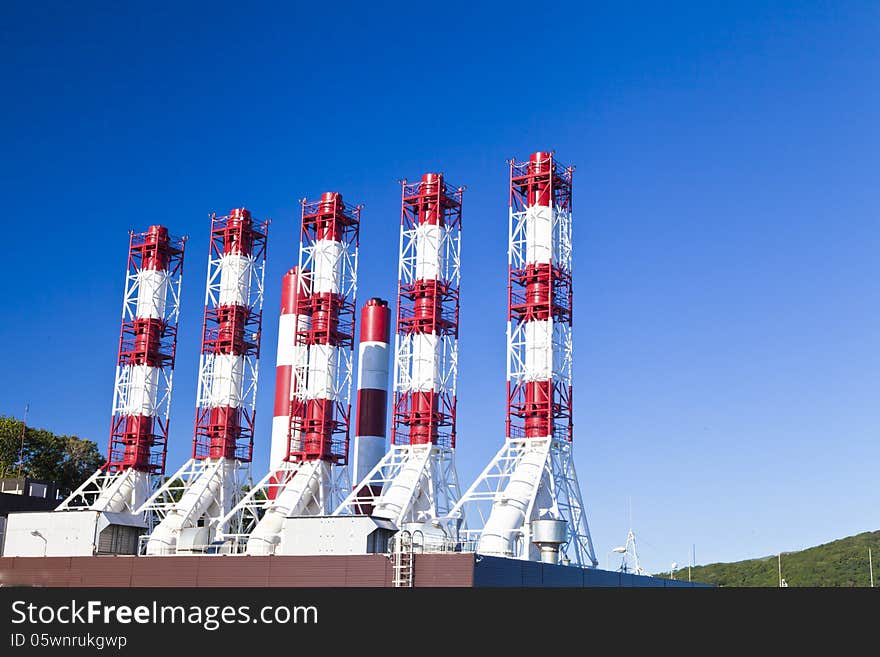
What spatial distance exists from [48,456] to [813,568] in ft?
287

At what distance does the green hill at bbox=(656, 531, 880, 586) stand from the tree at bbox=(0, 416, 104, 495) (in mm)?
66863

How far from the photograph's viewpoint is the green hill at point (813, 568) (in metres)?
117

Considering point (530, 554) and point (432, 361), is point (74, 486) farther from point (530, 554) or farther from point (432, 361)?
point (530, 554)

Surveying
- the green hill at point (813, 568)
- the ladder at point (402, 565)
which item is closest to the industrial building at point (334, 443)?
the ladder at point (402, 565)

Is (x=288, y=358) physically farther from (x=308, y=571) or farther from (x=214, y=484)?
(x=308, y=571)

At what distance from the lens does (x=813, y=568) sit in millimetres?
121812

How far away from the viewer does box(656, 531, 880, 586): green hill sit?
383 feet

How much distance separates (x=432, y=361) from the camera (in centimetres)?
7712

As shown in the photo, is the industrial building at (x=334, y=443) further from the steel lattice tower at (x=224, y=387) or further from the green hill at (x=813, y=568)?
the green hill at (x=813, y=568)

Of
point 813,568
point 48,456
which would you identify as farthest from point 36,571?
point 813,568

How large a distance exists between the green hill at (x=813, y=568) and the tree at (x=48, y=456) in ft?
219
